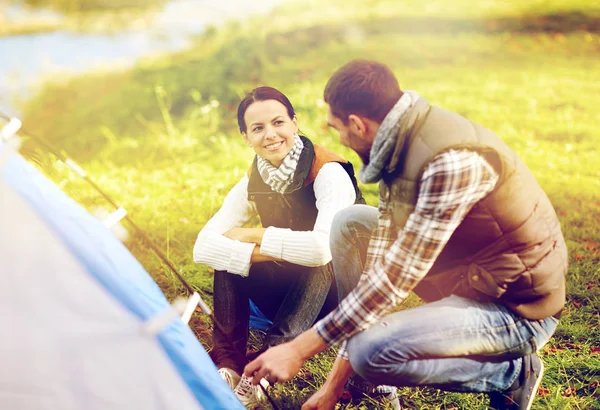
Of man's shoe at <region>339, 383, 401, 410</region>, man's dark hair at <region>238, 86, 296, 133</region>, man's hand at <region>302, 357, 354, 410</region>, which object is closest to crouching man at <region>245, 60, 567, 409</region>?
man's hand at <region>302, 357, 354, 410</region>

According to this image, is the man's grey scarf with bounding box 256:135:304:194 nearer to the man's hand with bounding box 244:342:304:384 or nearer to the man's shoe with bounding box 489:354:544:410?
the man's hand with bounding box 244:342:304:384

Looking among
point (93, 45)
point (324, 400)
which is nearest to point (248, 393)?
point (324, 400)

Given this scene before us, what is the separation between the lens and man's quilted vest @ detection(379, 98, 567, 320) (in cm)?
148

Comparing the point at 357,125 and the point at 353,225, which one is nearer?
the point at 357,125

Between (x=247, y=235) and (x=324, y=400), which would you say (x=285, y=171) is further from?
(x=324, y=400)

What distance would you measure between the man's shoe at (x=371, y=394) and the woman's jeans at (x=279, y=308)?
0.79ft

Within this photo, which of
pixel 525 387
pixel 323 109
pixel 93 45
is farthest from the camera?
pixel 93 45

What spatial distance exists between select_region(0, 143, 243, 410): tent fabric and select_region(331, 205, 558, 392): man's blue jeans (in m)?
0.51

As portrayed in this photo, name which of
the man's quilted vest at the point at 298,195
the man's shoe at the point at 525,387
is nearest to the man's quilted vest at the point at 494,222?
the man's shoe at the point at 525,387

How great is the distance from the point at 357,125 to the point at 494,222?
398 millimetres

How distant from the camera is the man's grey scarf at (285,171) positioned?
205 centimetres

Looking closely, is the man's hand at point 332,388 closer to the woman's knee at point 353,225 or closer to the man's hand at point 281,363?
the man's hand at point 281,363

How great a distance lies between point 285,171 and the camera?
80.7 inches

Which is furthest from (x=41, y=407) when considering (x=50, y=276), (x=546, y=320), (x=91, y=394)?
(x=546, y=320)
